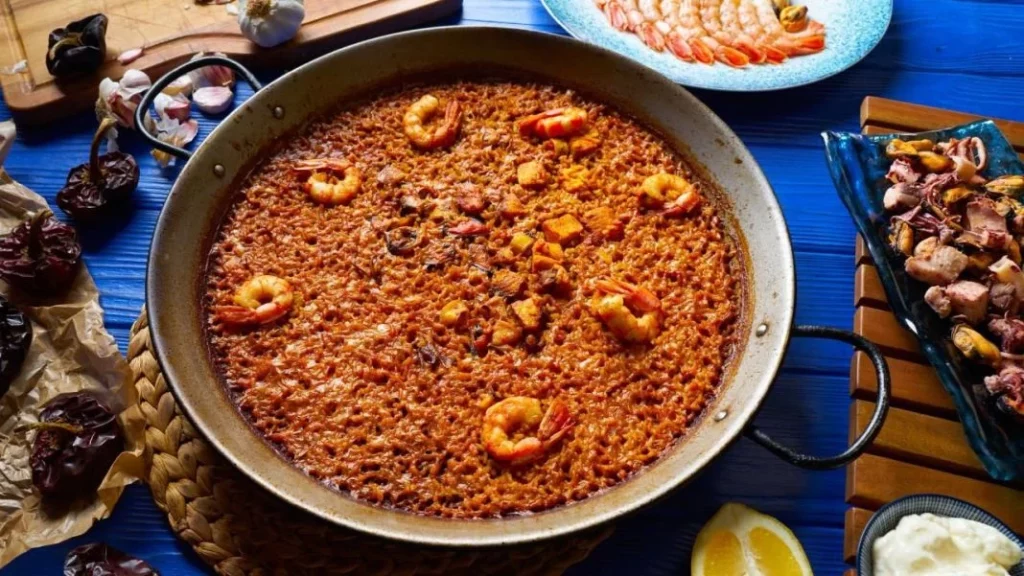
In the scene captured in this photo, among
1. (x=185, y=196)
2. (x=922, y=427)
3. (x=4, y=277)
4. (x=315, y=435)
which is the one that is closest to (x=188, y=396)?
(x=315, y=435)

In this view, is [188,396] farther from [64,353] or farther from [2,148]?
[2,148]

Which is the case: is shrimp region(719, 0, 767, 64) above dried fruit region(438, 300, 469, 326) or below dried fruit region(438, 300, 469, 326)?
above

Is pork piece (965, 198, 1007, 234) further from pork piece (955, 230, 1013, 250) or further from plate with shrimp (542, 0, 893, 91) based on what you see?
plate with shrimp (542, 0, 893, 91)

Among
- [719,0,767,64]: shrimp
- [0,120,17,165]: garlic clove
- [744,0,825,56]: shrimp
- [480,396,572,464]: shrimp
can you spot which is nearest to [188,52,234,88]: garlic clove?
[0,120,17,165]: garlic clove

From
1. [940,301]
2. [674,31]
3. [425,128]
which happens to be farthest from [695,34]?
[940,301]

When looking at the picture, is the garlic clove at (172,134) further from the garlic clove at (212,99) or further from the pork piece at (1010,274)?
the pork piece at (1010,274)

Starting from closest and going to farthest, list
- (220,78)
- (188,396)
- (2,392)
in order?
(188,396)
(2,392)
(220,78)

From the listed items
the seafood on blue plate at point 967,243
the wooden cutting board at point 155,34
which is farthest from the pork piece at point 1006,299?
the wooden cutting board at point 155,34
